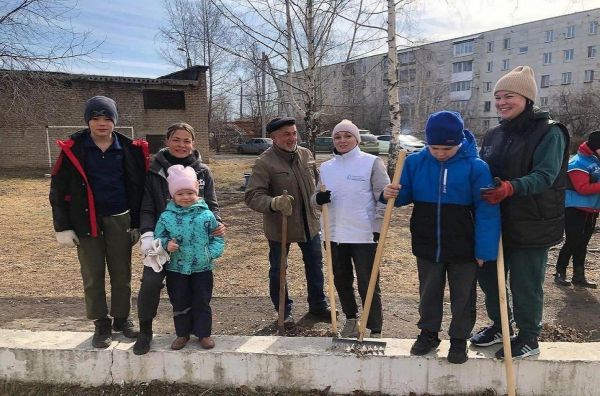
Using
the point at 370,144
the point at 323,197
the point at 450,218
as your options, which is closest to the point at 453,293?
the point at 450,218

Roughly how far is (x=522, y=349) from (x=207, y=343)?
81.5 inches

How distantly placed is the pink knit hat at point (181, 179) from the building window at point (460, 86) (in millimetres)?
55947

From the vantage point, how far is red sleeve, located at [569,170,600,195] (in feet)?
14.8

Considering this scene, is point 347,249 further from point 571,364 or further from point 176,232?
point 571,364

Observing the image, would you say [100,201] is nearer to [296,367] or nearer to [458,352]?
[296,367]

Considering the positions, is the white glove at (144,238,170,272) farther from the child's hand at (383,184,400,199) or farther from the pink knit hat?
the child's hand at (383,184,400,199)

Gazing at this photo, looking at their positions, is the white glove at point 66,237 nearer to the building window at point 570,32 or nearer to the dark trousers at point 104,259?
the dark trousers at point 104,259

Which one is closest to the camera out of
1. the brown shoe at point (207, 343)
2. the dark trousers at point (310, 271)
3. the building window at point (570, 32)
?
the brown shoe at point (207, 343)

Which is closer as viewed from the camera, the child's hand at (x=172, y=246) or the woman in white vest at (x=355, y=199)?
the child's hand at (x=172, y=246)

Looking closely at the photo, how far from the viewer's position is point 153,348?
122 inches

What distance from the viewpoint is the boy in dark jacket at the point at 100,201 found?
3.00 meters

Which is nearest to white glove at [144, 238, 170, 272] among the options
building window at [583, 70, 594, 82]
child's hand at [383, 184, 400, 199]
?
child's hand at [383, 184, 400, 199]

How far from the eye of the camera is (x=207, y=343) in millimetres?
3102

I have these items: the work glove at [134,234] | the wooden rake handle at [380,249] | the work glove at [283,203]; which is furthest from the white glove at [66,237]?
the wooden rake handle at [380,249]
